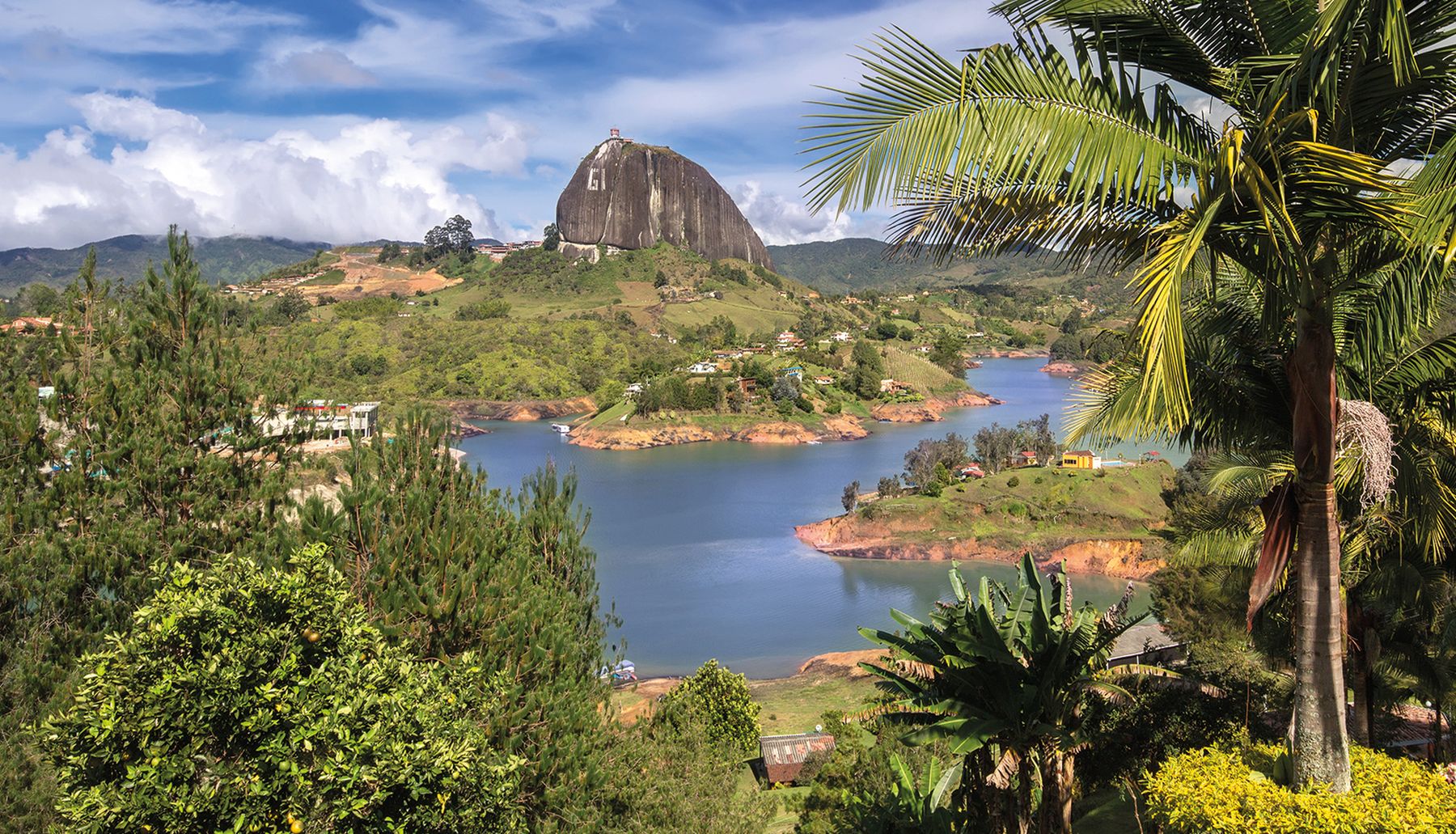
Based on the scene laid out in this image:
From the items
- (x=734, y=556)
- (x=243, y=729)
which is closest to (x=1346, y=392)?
(x=243, y=729)

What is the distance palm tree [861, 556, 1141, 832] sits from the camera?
191 inches

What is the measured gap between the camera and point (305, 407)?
28.6 ft

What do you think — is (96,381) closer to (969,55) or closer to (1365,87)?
(969,55)

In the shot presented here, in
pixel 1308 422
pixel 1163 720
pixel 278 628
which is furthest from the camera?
pixel 1163 720

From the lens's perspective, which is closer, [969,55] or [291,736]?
[969,55]

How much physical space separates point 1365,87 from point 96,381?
28.5ft

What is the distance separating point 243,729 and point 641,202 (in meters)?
115

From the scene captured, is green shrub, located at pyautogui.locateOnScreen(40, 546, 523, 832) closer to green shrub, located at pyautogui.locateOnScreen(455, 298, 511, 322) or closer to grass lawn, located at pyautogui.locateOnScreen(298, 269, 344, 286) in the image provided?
green shrub, located at pyautogui.locateOnScreen(455, 298, 511, 322)

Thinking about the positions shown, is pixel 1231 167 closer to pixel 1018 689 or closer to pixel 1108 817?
pixel 1018 689

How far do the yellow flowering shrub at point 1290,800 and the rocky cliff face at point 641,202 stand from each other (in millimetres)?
113091

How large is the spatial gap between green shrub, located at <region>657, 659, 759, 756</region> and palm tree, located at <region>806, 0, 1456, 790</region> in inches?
425

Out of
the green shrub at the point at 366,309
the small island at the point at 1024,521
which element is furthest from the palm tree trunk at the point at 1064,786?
the green shrub at the point at 366,309

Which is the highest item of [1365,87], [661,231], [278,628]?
[661,231]

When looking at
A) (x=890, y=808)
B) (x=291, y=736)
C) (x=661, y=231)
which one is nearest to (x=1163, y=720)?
(x=890, y=808)
